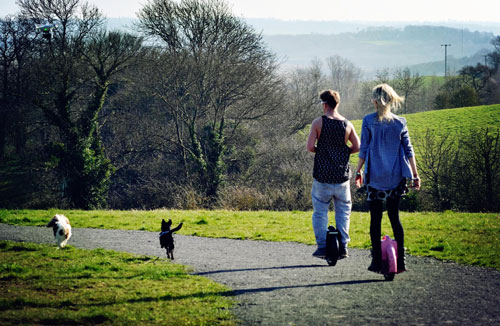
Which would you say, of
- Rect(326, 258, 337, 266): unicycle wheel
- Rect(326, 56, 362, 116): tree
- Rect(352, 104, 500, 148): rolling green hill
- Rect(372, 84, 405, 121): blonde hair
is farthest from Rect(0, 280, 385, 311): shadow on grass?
Rect(326, 56, 362, 116): tree

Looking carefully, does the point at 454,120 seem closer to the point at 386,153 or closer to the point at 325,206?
the point at 325,206

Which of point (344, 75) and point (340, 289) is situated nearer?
point (340, 289)

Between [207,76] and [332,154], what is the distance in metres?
25.0

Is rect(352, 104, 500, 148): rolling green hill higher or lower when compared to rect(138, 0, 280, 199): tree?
lower

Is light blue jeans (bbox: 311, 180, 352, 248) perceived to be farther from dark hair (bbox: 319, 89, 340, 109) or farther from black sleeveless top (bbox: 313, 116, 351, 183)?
dark hair (bbox: 319, 89, 340, 109)

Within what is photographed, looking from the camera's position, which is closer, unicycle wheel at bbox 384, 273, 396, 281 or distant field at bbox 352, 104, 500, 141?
unicycle wheel at bbox 384, 273, 396, 281

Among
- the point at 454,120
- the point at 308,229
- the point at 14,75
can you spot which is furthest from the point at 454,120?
the point at 308,229

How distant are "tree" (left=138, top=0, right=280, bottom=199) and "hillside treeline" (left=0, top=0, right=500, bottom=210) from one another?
7 cm

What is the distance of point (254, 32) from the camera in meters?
32.7

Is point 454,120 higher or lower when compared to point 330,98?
lower

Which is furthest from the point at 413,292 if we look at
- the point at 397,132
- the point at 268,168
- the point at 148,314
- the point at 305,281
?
the point at 268,168

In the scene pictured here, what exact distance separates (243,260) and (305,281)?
1938 mm

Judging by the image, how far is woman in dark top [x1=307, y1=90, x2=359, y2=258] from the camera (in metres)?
6.54

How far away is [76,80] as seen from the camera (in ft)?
100
